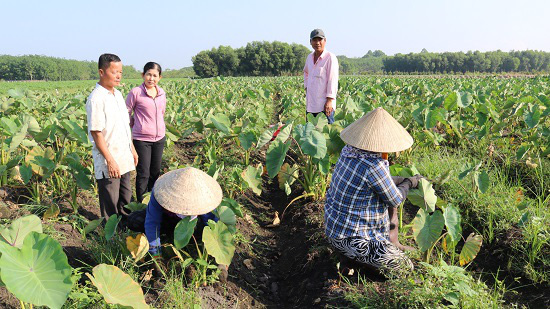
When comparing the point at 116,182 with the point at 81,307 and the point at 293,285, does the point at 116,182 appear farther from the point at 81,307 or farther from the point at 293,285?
the point at 293,285

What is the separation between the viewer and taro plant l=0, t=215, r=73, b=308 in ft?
4.40

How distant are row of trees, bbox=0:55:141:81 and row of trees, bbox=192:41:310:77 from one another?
660 inches

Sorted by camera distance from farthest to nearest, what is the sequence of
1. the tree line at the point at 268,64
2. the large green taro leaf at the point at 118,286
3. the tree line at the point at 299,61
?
the tree line at the point at 268,64, the tree line at the point at 299,61, the large green taro leaf at the point at 118,286

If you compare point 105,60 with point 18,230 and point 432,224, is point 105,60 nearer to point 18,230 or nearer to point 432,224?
point 18,230

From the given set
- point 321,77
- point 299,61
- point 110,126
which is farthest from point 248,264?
point 299,61

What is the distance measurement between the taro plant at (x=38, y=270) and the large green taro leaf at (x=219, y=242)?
0.76m

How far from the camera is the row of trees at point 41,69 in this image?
2591 inches

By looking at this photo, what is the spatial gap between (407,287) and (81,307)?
1.66 meters

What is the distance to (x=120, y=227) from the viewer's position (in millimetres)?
2949

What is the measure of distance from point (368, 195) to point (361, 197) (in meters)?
0.04

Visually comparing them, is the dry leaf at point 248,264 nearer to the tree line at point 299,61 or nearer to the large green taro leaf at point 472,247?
the large green taro leaf at point 472,247

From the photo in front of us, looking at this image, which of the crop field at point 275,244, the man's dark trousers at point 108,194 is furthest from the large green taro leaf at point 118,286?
the man's dark trousers at point 108,194

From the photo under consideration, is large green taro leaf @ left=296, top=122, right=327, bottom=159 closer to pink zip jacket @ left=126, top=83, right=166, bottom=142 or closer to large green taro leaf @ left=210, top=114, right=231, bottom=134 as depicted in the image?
pink zip jacket @ left=126, top=83, right=166, bottom=142

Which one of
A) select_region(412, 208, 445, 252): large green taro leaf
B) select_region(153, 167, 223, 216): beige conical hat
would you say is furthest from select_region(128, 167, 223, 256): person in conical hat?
select_region(412, 208, 445, 252): large green taro leaf
